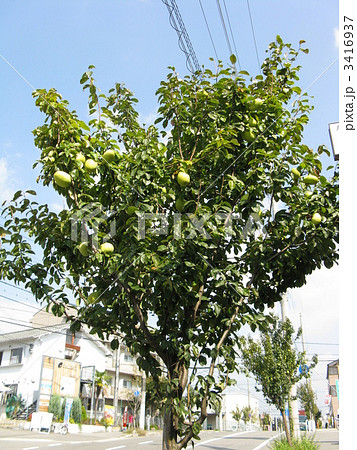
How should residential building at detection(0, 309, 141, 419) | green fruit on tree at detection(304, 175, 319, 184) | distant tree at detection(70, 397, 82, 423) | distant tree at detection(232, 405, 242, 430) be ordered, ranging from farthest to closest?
distant tree at detection(232, 405, 242, 430) < residential building at detection(0, 309, 141, 419) < distant tree at detection(70, 397, 82, 423) < green fruit on tree at detection(304, 175, 319, 184)

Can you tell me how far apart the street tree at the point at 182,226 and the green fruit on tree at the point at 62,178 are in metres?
0.01

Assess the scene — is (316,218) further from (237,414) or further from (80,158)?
(237,414)

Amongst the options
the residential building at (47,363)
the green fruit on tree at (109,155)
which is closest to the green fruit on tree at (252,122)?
the green fruit on tree at (109,155)

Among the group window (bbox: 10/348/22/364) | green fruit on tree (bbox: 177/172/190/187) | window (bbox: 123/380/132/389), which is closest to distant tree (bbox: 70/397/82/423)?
window (bbox: 10/348/22/364)

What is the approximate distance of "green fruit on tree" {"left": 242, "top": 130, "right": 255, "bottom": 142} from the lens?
3623mm

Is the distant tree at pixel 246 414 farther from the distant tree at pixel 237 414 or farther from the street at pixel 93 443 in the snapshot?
the street at pixel 93 443

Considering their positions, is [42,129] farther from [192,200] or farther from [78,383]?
[78,383]

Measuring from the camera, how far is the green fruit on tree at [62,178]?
3184 millimetres

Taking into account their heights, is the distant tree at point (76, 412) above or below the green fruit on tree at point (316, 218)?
below

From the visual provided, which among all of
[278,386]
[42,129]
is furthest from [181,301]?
[278,386]

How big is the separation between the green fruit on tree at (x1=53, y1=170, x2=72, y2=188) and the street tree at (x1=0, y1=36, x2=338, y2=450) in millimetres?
11

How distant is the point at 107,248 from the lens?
3314 mm

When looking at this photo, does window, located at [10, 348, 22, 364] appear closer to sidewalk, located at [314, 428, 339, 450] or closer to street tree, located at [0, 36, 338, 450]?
sidewalk, located at [314, 428, 339, 450]

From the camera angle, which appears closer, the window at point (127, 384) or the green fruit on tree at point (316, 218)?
the green fruit on tree at point (316, 218)
